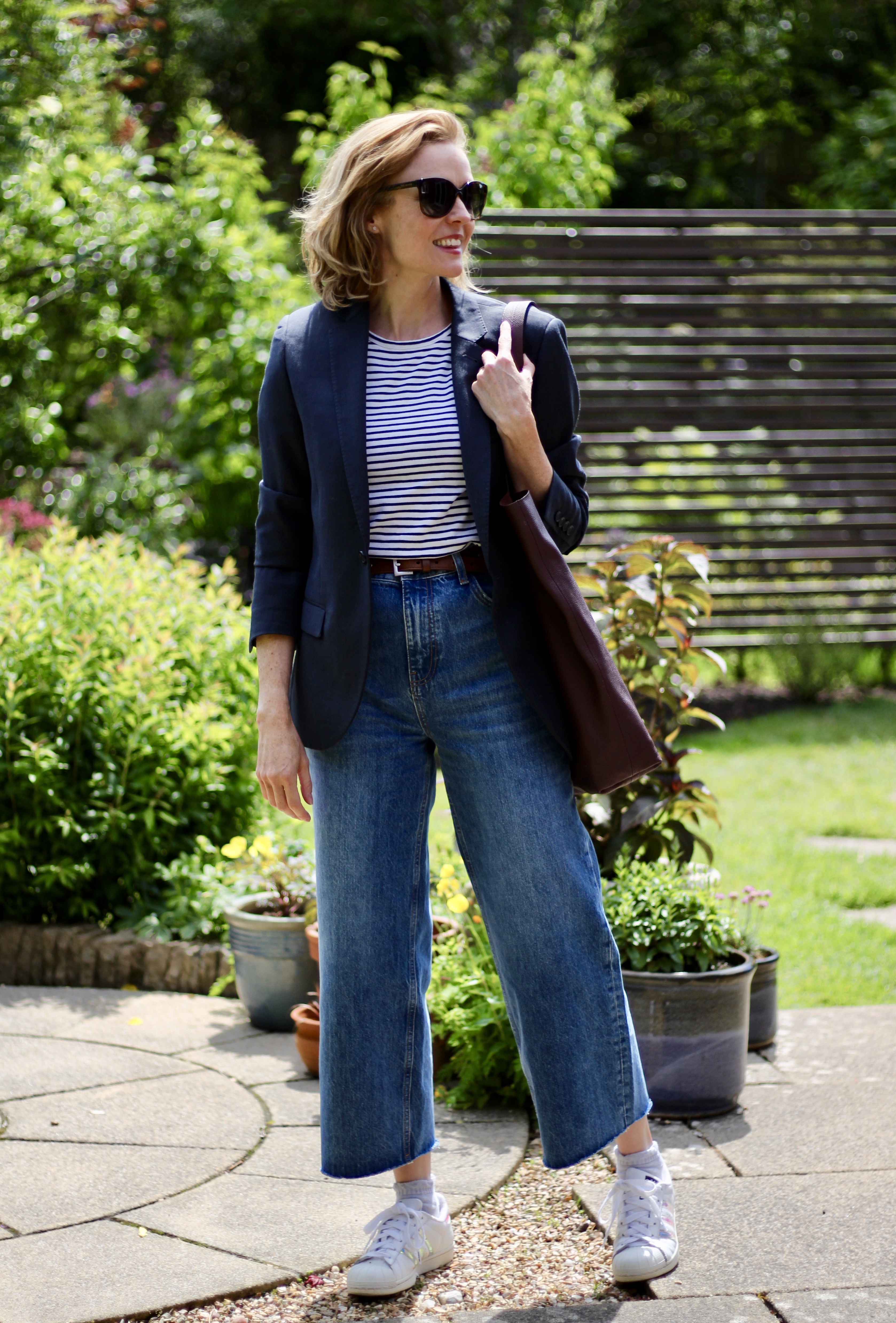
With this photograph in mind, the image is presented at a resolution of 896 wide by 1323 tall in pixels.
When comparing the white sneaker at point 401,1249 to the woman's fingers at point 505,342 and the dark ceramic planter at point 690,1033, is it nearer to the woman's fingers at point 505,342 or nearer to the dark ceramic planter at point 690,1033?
the dark ceramic planter at point 690,1033

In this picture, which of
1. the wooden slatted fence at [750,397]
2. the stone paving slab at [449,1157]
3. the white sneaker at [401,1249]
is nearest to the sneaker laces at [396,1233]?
the white sneaker at [401,1249]

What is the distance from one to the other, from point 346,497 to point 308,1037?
136cm

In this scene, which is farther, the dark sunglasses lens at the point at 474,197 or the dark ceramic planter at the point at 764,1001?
the dark ceramic planter at the point at 764,1001

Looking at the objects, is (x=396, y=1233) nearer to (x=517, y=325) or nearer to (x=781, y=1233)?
(x=781, y=1233)

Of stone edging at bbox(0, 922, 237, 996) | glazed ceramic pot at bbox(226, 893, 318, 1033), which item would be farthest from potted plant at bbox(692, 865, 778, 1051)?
stone edging at bbox(0, 922, 237, 996)

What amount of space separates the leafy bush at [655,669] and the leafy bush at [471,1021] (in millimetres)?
353

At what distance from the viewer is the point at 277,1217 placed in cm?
219

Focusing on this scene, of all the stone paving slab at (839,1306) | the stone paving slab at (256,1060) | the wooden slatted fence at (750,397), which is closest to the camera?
the stone paving slab at (839,1306)

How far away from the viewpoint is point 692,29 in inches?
614

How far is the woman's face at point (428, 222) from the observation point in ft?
6.25

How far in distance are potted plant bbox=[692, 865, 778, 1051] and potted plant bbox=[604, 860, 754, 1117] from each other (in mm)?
160

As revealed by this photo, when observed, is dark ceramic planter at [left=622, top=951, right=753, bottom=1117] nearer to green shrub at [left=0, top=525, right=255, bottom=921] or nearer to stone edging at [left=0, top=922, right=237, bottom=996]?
stone edging at [left=0, top=922, right=237, bottom=996]

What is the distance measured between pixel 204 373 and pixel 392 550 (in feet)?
14.4

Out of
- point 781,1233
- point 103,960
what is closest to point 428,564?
point 781,1233
